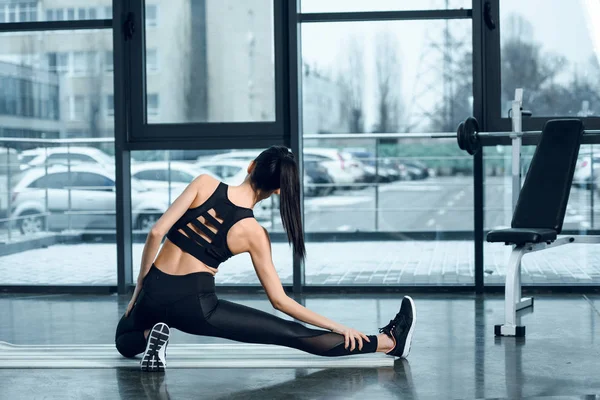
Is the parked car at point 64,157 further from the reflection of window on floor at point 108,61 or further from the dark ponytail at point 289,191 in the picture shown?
the dark ponytail at point 289,191

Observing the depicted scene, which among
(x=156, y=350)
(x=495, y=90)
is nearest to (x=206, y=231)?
(x=156, y=350)

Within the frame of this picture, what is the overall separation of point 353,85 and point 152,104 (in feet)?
3.91

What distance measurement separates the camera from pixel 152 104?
5.20m

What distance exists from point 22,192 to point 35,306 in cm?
91

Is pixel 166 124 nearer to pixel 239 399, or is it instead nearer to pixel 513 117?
pixel 513 117

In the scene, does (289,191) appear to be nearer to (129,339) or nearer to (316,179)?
(129,339)

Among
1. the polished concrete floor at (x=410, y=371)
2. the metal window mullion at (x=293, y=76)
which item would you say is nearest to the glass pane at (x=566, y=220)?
the polished concrete floor at (x=410, y=371)

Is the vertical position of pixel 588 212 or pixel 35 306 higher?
pixel 588 212

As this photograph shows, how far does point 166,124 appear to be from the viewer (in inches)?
203

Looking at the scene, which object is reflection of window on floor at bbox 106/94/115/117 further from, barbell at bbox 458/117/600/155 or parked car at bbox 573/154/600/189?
parked car at bbox 573/154/600/189

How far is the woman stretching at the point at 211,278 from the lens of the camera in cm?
294

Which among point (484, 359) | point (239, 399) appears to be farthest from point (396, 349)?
point (239, 399)

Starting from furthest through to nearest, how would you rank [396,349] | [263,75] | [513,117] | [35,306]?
[263,75]
[35,306]
[513,117]
[396,349]

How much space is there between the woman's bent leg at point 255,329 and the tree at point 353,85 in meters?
2.25
